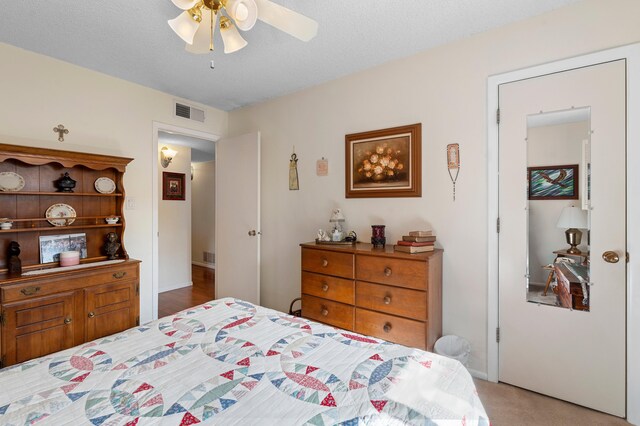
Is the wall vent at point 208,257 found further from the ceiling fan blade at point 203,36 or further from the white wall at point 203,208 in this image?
the ceiling fan blade at point 203,36

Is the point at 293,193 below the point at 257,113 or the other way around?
below

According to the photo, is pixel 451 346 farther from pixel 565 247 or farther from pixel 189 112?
pixel 189 112

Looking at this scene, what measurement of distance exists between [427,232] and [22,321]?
9.63 feet

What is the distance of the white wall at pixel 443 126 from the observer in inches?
81.0

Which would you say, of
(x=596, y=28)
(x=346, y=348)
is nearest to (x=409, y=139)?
(x=596, y=28)

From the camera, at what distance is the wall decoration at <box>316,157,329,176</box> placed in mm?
3186

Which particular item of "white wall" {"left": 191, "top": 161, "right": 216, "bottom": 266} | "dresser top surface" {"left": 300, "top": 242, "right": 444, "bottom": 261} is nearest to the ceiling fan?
"dresser top surface" {"left": 300, "top": 242, "right": 444, "bottom": 261}

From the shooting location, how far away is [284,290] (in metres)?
3.51

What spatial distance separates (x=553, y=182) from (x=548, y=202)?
0.44ft

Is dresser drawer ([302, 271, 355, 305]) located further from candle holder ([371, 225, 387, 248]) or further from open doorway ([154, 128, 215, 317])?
open doorway ([154, 128, 215, 317])

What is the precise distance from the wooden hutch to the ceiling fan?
1.68 metres

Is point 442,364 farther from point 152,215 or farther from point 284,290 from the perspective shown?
point 152,215

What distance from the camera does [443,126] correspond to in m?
2.48

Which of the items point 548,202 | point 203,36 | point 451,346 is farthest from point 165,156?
point 548,202
